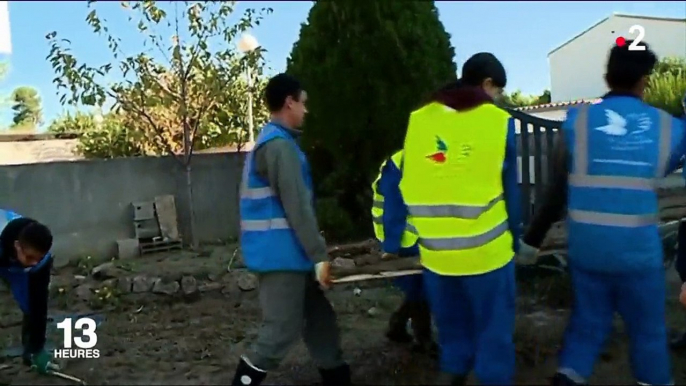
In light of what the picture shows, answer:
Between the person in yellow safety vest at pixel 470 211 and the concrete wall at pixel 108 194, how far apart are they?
4.99 m

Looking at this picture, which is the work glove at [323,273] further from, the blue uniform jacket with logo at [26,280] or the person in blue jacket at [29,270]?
the blue uniform jacket with logo at [26,280]

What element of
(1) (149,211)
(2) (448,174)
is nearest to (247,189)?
(2) (448,174)

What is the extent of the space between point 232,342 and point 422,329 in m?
1.37

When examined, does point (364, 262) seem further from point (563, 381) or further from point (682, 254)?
point (682, 254)

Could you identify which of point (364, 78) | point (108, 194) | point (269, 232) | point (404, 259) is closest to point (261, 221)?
point (269, 232)

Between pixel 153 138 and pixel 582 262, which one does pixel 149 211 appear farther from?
pixel 582 262

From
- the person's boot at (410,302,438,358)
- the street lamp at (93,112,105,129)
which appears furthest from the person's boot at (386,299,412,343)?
the street lamp at (93,112,105,129)

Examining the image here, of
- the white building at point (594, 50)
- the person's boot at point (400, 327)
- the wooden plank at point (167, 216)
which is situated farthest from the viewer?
the wooden plank at point (167, 216)

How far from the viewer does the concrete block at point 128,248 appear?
7.23 m

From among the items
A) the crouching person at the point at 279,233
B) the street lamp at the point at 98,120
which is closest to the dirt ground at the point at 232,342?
the crouching person at the point at 279,233

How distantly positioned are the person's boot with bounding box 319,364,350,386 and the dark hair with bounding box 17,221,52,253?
1394mm

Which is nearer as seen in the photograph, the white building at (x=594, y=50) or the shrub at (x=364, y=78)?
the white building at (x=594, y=50)

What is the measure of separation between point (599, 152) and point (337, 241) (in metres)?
3.65

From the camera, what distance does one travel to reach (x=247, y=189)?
3230 mm
